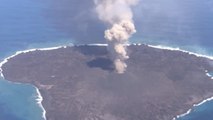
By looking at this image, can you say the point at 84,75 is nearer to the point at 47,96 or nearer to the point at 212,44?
the point at 47,96

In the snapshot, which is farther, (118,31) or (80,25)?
(80,25)

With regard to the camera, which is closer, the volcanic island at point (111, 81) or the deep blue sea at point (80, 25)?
the volcanic island at point (111, 81)

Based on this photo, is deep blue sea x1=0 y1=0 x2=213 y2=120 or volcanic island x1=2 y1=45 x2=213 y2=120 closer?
volcanic island x1=2 y1=45 x2=213 y2=120

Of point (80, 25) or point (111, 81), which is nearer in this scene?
point (111, 81)

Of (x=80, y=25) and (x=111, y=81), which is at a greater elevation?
(x=80, y=25)

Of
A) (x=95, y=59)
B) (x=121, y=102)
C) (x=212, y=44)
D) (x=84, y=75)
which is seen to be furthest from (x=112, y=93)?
(x=212, y=44)
